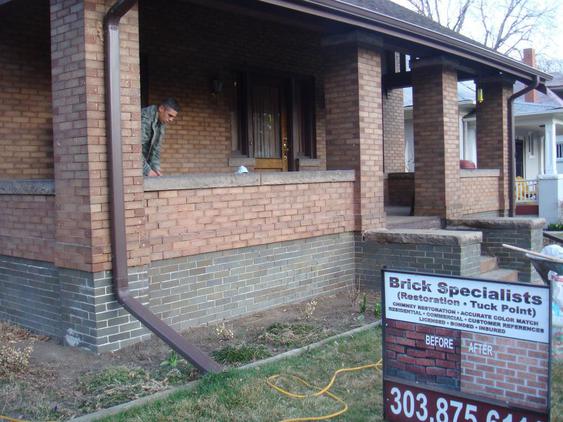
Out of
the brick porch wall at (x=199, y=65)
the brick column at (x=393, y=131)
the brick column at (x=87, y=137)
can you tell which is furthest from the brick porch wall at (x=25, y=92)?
the brick column at (x=393, y=131)

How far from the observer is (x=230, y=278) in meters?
6.79

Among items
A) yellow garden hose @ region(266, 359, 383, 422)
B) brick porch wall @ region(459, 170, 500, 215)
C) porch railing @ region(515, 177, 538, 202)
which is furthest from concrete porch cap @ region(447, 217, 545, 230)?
porch railing @ region(515, 177, 538, 202)

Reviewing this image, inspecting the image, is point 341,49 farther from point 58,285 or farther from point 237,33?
point 58,285

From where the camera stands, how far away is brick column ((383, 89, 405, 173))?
1398cm

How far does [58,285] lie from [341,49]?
15.7 feet

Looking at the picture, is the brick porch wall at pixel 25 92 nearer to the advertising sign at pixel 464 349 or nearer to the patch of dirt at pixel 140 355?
the patch of dirt at pixel 140 355

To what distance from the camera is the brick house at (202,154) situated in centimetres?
553

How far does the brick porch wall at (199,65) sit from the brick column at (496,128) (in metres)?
4.49

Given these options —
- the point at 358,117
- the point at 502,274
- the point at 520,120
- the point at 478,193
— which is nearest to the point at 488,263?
the point at 502,274

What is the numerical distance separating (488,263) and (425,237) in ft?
5.17

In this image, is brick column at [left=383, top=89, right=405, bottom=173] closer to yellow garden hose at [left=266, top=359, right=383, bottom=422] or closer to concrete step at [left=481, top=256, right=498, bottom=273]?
concrete step at [left=481, top=256, right=498, bottom=273]

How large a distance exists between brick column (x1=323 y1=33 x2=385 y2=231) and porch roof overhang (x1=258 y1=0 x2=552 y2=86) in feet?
1.52

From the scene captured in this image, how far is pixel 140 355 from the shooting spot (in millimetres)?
5457

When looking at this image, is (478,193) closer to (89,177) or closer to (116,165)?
(116,165)
